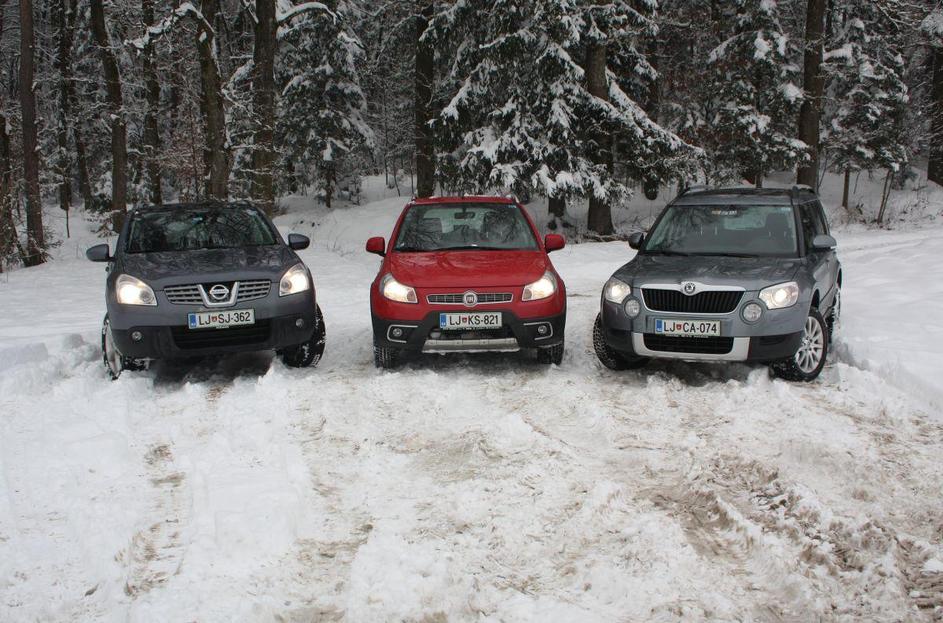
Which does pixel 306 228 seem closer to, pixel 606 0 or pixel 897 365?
pixel 606 0

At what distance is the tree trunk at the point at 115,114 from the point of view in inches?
825

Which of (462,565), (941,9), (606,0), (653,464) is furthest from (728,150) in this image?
(462,565)

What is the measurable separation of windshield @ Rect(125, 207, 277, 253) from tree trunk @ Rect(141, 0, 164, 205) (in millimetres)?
9558

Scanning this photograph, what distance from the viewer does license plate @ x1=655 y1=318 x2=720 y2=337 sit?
6.23 meters

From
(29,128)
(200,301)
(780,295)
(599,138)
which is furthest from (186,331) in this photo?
(599,138)

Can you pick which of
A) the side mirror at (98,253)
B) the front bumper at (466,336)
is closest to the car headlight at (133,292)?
the side mirror at (98,253)

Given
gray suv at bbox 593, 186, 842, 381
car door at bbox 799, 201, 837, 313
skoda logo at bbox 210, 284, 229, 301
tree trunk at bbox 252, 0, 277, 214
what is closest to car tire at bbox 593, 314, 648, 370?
gray suv at bbox 593, 186, 842, 381

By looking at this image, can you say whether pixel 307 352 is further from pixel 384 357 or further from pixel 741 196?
pixel 741 196

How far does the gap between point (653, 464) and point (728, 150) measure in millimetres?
22510

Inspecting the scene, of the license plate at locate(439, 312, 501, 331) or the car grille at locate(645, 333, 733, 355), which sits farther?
the license plate at locate(439, 312, 501, 331)

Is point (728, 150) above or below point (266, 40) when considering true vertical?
below

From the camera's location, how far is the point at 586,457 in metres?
4.81

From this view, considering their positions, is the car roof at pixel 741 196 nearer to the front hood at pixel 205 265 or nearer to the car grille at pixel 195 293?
the front hood at pixel 205 265

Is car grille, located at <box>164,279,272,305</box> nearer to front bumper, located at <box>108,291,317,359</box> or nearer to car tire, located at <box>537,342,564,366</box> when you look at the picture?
front bumper, located at <box>108,291,317,359</box>
